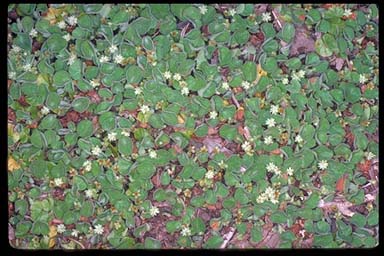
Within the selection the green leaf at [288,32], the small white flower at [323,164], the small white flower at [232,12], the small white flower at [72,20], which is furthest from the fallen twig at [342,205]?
the small white flower at [72,20]

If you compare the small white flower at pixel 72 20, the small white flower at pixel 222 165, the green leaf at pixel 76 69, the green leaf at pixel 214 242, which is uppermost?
the small white flower at pixel 72 20

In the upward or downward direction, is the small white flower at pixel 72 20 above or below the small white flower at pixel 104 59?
above

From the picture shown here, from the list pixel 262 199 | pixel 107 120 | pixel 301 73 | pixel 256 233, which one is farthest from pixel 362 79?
pixel 107 120

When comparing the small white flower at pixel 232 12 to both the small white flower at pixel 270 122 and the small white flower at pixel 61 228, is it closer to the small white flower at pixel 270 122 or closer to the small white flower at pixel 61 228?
the small white flower at pixel 270 122

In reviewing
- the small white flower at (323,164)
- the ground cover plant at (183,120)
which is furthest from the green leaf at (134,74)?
the small white flower at (323,164)

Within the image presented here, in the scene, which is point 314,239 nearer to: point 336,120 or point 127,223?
point 336,120

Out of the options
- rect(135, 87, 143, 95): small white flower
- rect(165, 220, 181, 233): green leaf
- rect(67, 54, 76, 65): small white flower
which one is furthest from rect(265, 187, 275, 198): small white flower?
rect(67, 54, 76, 65): small white flower

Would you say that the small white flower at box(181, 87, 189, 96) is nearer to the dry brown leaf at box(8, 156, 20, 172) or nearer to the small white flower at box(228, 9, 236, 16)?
the small white flower at box(228, 9, 236, 16)

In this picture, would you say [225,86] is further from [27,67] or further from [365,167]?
[27,67]

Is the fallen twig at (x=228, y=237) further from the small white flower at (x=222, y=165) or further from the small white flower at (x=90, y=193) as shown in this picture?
the small white flower at (x=90, y=193)
